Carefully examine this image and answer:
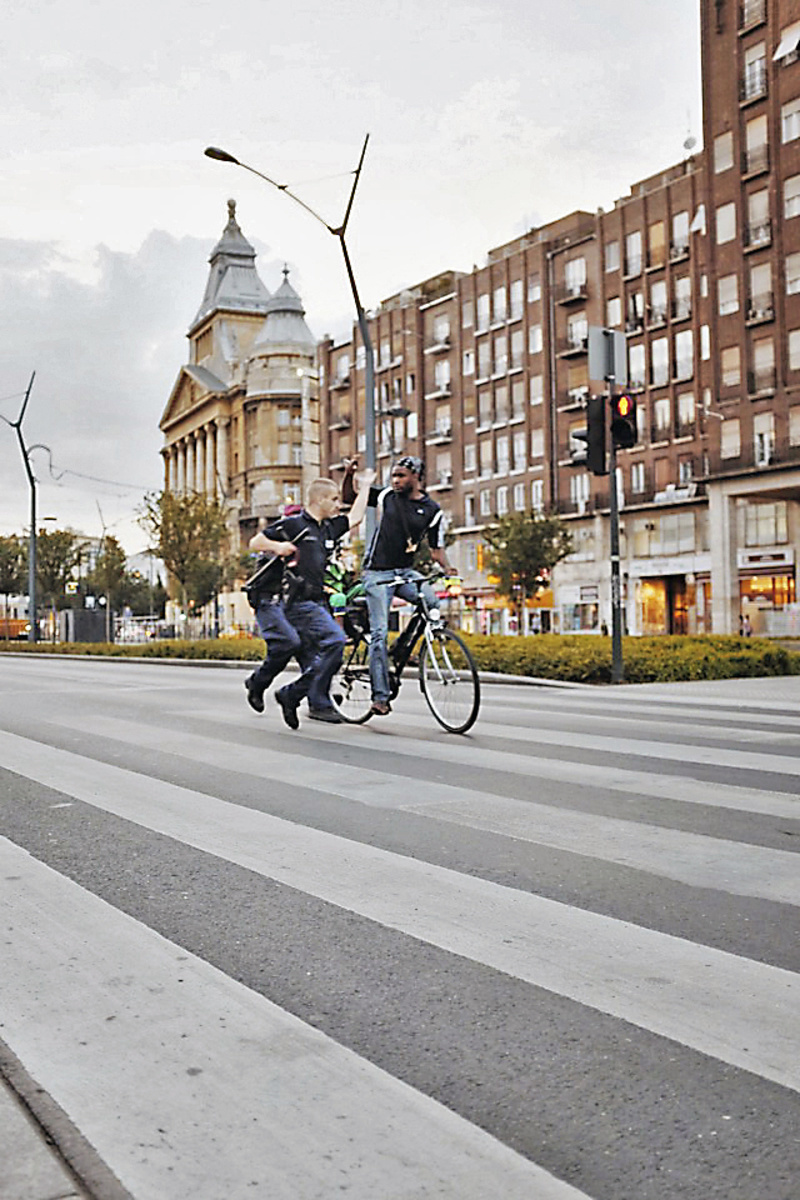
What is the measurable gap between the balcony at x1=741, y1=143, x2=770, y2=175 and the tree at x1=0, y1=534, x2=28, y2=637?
5722cm

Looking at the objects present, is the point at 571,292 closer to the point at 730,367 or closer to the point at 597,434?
the point at 730,367

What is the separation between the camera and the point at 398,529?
9.36m

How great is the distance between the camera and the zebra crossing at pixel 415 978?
230cm

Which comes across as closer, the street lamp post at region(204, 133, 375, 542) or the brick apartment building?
the street lamp post at region(204, 133, 375, 542)

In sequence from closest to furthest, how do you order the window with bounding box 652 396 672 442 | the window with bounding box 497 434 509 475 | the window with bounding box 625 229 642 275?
1. the window with bounding box 652 396 672 442
2. the window with bounding box 625 229 642 275
3. the window with bounding box 497 434 509 475

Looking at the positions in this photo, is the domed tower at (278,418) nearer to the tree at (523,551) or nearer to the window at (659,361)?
the window at (659,361)

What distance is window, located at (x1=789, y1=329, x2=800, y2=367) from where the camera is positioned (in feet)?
148

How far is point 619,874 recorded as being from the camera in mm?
4465

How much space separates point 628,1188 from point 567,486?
60712 mm

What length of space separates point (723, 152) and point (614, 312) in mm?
11841

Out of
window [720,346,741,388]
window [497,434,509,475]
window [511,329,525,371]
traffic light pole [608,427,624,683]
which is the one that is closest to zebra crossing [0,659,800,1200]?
traffic light pole [608,427,624,683]

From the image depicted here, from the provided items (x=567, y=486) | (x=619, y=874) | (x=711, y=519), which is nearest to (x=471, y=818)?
(x=619, y=874)

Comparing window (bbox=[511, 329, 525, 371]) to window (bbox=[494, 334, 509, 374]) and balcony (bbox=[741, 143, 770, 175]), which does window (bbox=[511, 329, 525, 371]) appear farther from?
balcony (bbox=[741, 143, 770, 175])

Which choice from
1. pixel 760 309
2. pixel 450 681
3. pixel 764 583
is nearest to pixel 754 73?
pixel 760 309
